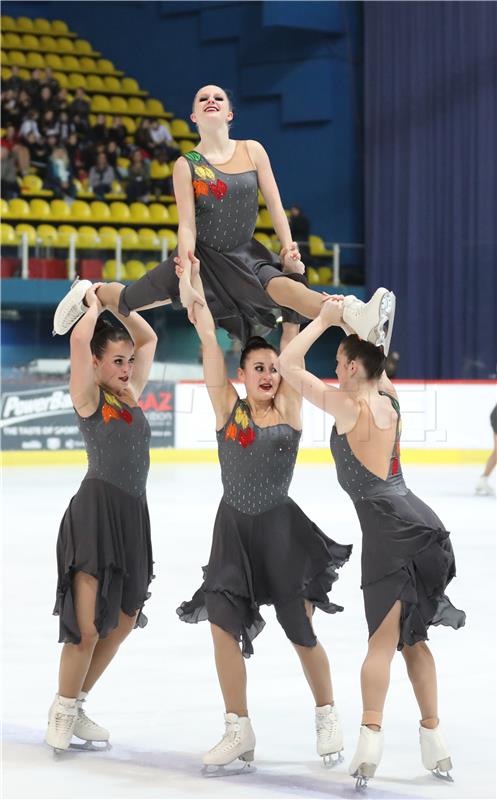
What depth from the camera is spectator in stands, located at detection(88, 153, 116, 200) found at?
58.3ft

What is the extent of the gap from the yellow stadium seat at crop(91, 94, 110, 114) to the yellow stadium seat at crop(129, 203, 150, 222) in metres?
3.18

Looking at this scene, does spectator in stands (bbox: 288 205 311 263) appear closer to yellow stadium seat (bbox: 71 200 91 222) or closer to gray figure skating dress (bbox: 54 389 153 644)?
yellow stadium seat (bbox: 71 200 91 222)

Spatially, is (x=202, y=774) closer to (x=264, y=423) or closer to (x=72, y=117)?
(x=264, y=423)

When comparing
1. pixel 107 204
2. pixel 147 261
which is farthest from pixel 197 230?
pixel 107 204

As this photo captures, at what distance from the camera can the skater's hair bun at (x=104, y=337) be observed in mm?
4258

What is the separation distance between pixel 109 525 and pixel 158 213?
13839 millimetres

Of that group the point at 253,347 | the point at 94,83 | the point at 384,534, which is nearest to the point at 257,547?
the point at 384,534

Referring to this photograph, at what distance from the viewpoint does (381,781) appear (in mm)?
3719

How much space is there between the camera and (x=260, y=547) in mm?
3947

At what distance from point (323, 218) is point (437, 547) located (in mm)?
16379

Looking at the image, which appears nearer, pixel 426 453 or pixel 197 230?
pixel 197 230

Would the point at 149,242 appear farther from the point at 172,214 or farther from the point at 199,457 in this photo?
the point at 199,457

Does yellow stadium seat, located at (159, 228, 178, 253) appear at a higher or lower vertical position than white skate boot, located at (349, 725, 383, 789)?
higher

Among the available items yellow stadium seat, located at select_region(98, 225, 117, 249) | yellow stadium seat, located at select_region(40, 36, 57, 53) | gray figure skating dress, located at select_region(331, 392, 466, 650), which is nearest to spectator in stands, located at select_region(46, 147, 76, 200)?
yellow stadium seat, located at select_region(98, 225, 117, 249)
